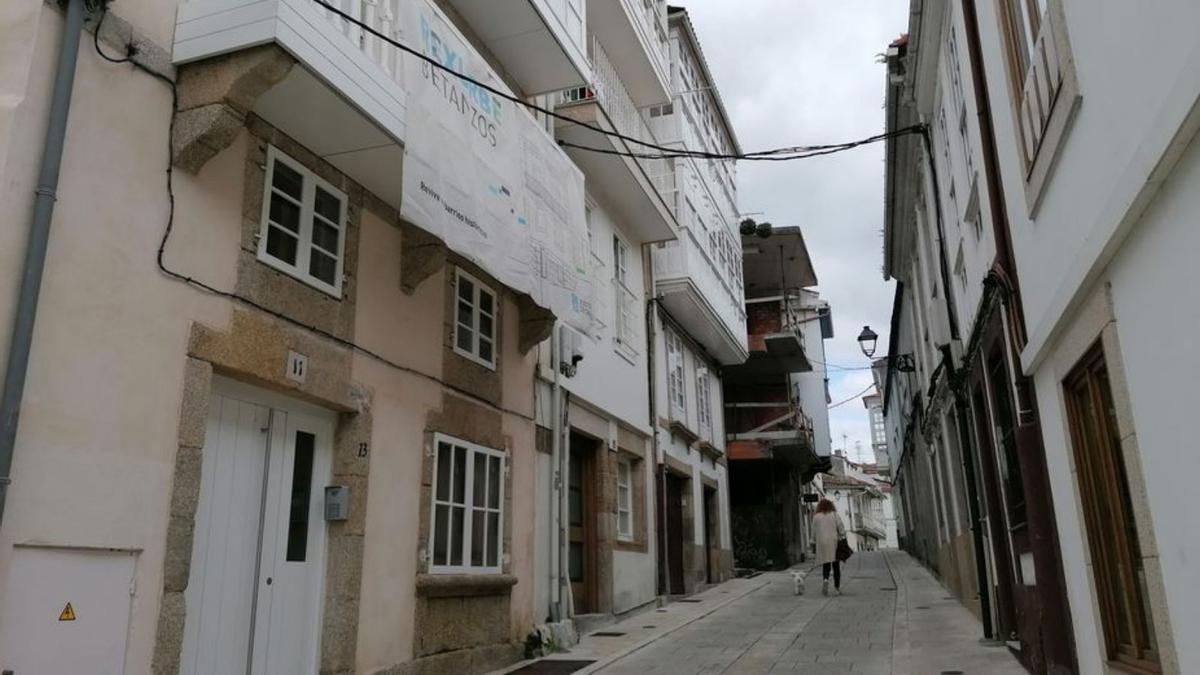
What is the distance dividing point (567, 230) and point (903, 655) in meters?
5.37

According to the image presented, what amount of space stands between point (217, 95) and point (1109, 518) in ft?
19.1

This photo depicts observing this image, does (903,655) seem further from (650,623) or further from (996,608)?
(650,623)

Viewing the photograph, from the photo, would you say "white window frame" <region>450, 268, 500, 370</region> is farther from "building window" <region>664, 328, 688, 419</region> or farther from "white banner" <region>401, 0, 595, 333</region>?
A: "building window" <region>664, 328, 688, 419</region>

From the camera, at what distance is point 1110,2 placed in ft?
11.9

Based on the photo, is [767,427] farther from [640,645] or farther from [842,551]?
[640,645]

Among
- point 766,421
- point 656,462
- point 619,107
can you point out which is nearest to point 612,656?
point 656,462

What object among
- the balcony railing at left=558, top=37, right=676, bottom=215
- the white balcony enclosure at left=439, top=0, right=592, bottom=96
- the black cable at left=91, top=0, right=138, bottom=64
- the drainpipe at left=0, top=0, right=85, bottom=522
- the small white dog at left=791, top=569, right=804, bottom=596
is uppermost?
the balcony railing at left=558, top=37, right=676, bottom=215

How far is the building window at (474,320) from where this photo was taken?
28.1 feet

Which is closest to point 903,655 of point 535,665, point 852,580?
point 535,665

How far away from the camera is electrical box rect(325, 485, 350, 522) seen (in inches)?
255

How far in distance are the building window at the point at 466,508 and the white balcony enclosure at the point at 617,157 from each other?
14.8 feet

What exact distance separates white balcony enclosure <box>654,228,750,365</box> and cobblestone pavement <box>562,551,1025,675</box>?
527 cm

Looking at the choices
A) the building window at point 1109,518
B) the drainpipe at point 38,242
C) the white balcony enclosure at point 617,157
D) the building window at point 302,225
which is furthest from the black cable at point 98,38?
the white balcony enclosure at point 617,157

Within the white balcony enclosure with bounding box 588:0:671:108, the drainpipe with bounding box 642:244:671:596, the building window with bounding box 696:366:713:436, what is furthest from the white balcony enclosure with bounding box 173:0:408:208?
the building window with bounding box 696:366:713:436
